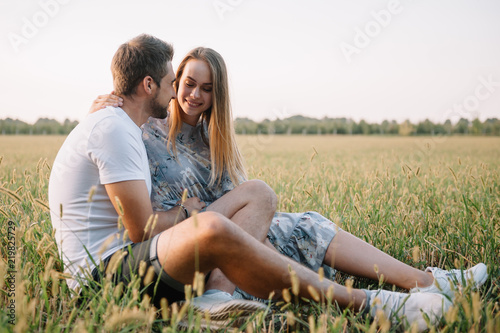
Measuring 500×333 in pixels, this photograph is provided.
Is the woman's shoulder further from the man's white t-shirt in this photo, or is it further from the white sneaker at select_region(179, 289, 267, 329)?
the white sneaker at select_region(179, 289, 267, 329)

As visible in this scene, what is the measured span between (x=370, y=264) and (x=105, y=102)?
1.89 m

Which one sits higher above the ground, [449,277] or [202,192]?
[202,192]

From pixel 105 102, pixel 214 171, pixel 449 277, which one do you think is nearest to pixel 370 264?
pixel 449 277

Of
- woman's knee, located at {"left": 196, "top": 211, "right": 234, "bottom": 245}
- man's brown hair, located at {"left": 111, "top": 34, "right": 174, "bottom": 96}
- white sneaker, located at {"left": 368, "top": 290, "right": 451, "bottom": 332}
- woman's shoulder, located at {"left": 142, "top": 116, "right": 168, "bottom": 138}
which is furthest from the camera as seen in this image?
woman's shoulder, located at {"left": 142, "top": 116, "right": 168, "bottom": 138}

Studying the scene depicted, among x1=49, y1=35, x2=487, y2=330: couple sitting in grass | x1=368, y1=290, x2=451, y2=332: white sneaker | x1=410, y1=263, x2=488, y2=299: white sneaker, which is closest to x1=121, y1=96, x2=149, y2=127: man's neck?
x1=49, y1=35, x2=487, y2=330: couple sitting in grass

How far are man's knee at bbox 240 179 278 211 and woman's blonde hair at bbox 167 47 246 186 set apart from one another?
38 centimetres

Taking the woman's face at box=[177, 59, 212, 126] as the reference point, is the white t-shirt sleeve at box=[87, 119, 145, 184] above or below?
below

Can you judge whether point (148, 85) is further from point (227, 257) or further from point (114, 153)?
point (227, 257)

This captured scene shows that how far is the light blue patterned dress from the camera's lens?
2.81 m

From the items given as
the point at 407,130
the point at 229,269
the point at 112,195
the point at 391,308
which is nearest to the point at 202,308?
the point at 229,269

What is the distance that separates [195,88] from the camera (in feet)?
10.2

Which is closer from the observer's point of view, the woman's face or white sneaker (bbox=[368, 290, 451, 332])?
white sneaker (bbox=[368, 290, 451, 332])

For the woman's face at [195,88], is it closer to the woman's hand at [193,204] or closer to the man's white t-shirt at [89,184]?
the woman's hand at [193,204]

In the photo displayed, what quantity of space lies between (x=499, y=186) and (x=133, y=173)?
16.2 ft
